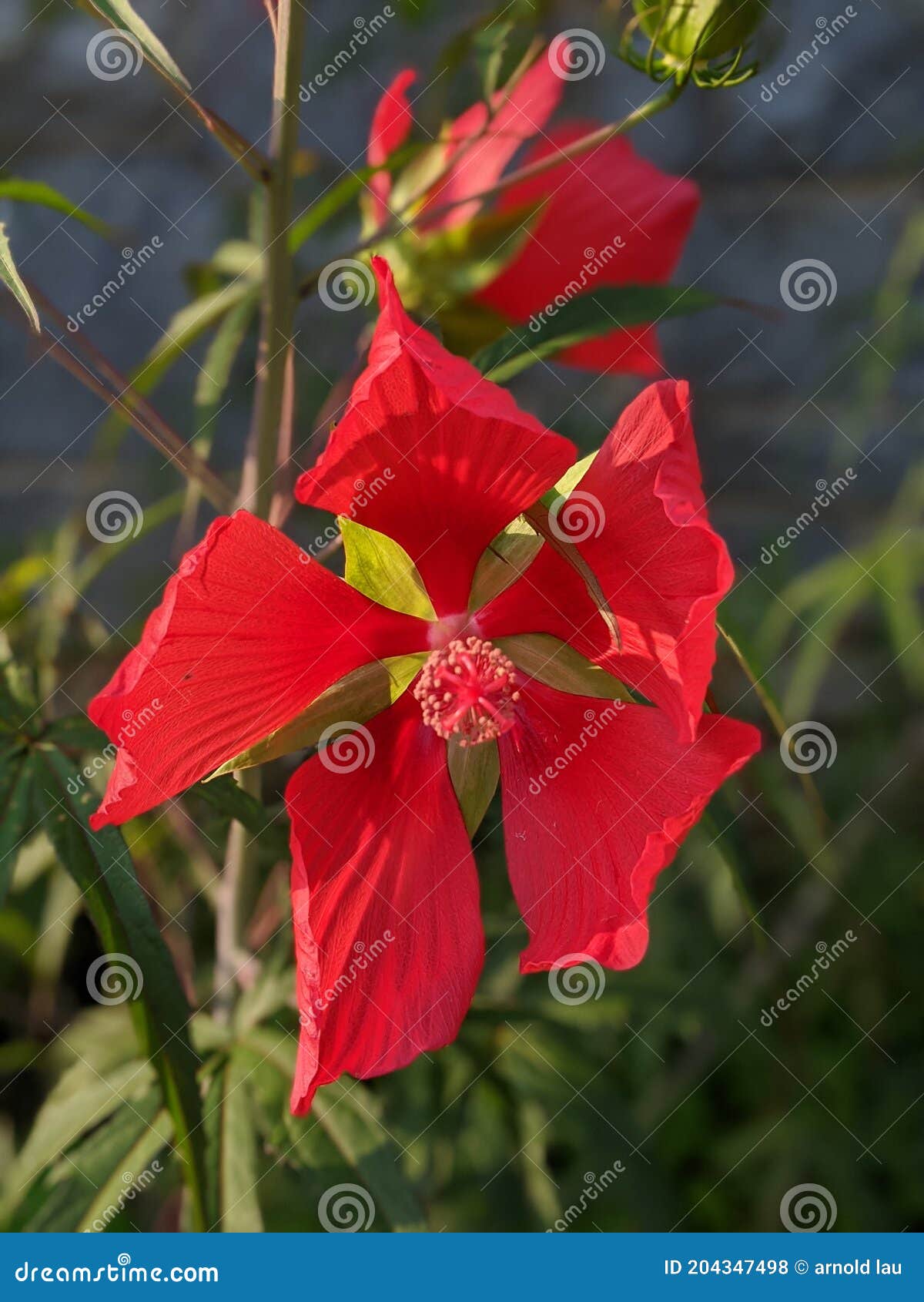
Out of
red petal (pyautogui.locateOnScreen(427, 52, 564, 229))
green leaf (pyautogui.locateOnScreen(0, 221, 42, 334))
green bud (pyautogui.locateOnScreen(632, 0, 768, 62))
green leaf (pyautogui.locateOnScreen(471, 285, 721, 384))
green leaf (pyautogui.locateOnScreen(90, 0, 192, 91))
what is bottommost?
green leaf (pyautogui.locateOnScreen(0, 221, 42, 334))

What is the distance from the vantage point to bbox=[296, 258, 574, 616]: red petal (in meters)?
0.51

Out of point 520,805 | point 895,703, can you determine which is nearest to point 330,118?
point 895,703

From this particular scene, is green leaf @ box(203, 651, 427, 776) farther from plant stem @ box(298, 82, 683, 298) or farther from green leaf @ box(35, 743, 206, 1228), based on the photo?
plant stem @ box(298, 82, 683, 298)

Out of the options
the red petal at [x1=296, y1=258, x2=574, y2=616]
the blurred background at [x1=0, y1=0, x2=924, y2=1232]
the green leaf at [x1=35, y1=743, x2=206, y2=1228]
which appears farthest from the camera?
the blurred background at [x1=0, y1=0, x2=924, y2=1232]

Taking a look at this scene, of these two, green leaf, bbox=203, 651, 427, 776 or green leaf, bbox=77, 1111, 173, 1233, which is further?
green leaf, bbox=77, 1111, 173, 1233

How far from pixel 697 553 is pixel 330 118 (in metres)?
1.53

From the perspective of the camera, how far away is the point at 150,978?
609 millimetres

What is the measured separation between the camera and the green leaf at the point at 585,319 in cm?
70

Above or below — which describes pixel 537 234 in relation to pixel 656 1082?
above

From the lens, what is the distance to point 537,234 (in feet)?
2.97

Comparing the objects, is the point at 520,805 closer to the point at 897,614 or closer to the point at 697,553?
the point at 697,553

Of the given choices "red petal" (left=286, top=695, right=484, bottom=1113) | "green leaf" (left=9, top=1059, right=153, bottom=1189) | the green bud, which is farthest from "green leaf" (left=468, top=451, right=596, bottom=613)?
"green leaf" (left=9, top=1059, right=153, bottom=1189)

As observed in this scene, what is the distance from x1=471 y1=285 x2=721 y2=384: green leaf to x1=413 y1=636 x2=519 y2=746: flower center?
0.57 ft

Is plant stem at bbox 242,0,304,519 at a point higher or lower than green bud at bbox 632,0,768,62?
lower
